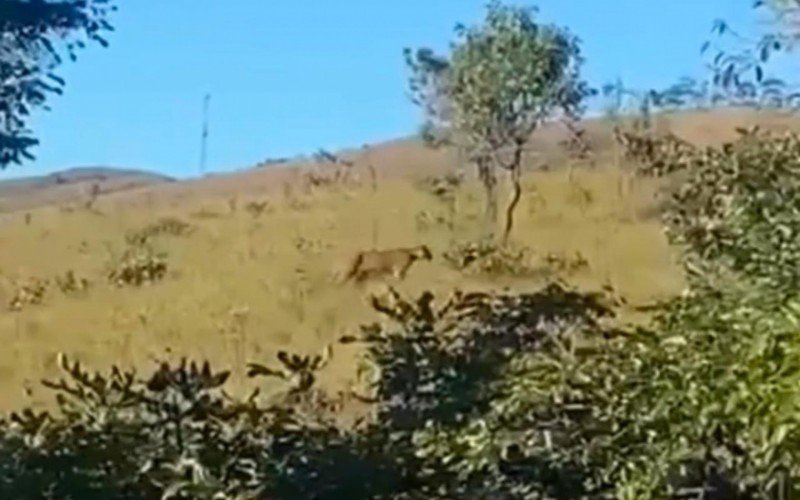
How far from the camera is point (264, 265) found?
2791 centimetres

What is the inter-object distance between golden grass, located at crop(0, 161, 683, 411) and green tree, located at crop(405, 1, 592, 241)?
970 mm

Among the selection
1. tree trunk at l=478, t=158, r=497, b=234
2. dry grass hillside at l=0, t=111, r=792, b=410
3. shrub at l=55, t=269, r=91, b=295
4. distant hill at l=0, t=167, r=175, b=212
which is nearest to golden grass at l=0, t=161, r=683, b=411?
dry grass hillside at l=0, t=111, r=792, b=410

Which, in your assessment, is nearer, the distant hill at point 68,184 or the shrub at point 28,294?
the shrub at point 28,294

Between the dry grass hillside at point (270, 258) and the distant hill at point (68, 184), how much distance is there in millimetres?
15341

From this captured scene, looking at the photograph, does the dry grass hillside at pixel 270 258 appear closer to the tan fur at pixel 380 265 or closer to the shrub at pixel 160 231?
the shrub at pixel 160 231

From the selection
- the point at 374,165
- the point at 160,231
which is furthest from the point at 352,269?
the point at 374,165

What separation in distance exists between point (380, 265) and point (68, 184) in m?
43.9

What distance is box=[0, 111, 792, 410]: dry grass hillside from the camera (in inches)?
880

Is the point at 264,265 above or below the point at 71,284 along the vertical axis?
above

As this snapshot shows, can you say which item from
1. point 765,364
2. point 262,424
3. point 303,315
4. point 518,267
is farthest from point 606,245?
point 765,364

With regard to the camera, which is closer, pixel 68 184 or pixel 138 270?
pixel 138 270

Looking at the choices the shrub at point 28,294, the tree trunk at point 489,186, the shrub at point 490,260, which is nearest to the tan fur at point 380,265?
the shrub at point 490,260

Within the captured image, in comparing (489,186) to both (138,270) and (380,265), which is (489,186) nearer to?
(138,270)

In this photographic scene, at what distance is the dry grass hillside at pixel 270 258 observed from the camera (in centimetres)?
2236
